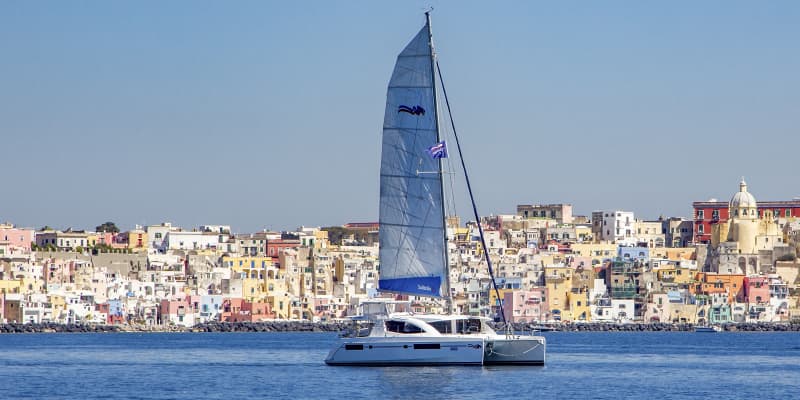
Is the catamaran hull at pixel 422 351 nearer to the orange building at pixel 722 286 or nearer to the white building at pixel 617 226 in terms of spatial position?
the orange building at pixel 722 286

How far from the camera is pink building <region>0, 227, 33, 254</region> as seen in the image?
5625 inches

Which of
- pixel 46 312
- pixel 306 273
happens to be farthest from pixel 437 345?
pixel 306 273

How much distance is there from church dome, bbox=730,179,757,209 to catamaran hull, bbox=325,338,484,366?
122 metres

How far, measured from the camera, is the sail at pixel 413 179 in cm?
4434

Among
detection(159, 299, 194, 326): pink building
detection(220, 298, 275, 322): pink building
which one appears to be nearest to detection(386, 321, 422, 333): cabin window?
detection(159, 299, 194, 326): pink building

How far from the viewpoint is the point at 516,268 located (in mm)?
137000

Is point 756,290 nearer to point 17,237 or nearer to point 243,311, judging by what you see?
point 243,311

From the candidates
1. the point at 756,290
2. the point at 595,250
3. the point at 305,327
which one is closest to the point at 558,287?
the point at 756,290

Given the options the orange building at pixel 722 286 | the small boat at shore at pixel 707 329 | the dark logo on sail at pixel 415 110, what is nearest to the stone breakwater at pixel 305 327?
the small boat at shore at pixel 707 329

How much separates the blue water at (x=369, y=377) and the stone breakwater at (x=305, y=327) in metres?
45.9

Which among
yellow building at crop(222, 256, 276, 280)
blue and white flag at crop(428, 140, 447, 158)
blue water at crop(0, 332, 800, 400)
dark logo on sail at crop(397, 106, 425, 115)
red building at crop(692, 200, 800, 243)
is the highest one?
red building at crop(692, 200, 800, 243)

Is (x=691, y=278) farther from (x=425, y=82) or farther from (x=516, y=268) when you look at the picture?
(x=425, y=82)

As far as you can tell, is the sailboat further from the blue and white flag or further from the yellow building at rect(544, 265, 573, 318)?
the yellow building at rect(544, 265, 573, 318)

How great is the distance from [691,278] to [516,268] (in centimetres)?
1371
